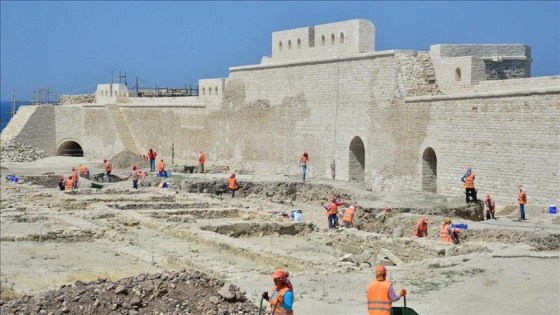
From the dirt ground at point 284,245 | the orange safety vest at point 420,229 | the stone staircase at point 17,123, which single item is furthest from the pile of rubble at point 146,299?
the stone staircase at point 17,123

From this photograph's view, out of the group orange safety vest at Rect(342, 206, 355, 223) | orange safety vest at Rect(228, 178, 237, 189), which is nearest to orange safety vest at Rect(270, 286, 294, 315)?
orange safety vest at Rect(342, 206, 355, 223)

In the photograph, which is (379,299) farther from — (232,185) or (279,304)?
(232,185)

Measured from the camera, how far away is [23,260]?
18.0m

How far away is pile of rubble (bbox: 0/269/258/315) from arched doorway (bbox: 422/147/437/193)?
51.0ft

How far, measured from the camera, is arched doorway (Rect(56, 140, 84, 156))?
47.5 m

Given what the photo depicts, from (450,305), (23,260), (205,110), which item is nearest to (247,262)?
(23,260)

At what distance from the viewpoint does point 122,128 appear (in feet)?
146

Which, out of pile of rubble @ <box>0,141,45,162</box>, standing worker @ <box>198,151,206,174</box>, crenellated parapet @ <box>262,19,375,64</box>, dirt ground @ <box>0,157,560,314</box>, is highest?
crenellated parapet @ <box>262,19,375,64</box>

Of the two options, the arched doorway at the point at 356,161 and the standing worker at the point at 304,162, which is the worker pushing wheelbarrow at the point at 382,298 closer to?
the standing worker at the point at 304,162

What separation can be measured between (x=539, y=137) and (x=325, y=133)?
1015 cm

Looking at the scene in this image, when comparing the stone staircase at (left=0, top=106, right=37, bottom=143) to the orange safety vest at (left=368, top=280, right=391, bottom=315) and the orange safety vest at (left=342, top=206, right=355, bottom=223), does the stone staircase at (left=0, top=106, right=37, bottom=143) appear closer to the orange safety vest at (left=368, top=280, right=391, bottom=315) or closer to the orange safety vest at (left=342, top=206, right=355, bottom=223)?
the orange safety vest at (left=342, top=206, right=355, bottom=223)

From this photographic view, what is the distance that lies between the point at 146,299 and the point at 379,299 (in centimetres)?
299

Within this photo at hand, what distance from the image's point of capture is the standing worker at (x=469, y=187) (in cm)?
2292

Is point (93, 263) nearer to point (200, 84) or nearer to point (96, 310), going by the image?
point (96, 310)
